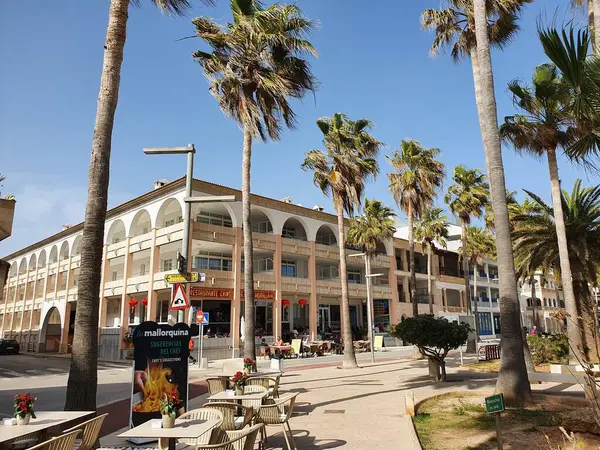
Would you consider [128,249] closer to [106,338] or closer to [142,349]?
[106,338]

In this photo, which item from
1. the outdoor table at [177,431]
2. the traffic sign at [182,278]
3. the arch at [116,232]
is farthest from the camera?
the arch at [116,232]

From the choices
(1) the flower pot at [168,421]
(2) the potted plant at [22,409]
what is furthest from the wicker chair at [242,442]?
(2) the potted plant at [22,409]

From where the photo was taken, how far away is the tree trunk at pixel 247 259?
1436 centimetres

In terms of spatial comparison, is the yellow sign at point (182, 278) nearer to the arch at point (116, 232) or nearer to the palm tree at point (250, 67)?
the palm tree at point (250, 67)

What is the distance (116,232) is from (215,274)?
14498 millimetres

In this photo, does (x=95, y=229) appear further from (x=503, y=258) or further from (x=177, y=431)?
(x=503, y=258)

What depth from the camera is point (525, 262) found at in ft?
73.0

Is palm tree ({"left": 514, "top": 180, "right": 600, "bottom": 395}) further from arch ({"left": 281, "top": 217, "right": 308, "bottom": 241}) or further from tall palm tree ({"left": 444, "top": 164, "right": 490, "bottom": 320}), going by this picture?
arch ({"left": 281, "top": 217, "right": 308, "bottom": 241})

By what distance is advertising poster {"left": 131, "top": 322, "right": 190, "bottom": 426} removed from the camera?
7.45m

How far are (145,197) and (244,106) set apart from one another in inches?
773

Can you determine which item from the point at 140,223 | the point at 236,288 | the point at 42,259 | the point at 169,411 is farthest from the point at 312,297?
the point at 42,259

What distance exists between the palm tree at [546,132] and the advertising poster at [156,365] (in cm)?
1376

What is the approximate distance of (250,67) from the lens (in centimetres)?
1571

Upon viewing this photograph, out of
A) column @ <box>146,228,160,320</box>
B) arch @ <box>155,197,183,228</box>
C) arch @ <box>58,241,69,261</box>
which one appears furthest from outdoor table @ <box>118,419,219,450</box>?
arch @ <box>58,241,69,261</box>
